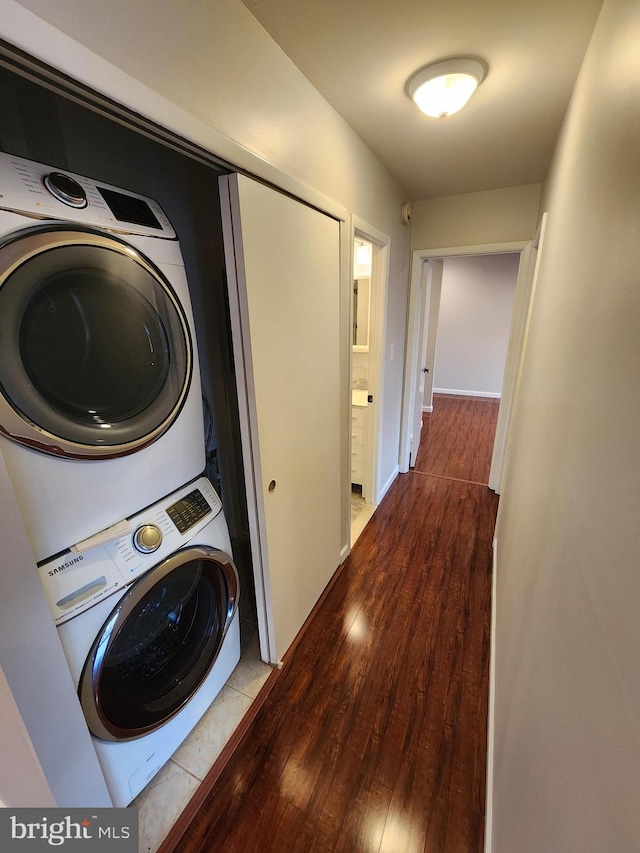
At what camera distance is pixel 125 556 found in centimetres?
97

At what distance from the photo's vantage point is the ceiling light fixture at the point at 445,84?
4.18ft

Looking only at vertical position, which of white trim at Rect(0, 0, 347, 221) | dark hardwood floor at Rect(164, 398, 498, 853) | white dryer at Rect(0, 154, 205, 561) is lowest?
dark hardwood floor at Rect(164, 398, 498, 853)

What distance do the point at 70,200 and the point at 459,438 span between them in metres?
4.29

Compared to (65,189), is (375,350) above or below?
below

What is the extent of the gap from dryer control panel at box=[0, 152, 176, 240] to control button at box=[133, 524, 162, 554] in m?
0.79

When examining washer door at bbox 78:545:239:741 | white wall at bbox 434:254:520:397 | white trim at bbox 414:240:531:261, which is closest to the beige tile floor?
washer door at bbox 78:545:239:741

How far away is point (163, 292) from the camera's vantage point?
1.02m

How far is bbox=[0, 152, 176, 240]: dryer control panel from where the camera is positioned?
2.38 feet

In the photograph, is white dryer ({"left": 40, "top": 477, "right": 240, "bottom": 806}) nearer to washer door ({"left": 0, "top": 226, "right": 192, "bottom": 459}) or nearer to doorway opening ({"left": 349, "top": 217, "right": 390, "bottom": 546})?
washer door ({"left": 0, "top": 226, "right": 192, "bottom": 459})

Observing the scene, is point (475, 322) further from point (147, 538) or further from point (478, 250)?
point (147, 538)

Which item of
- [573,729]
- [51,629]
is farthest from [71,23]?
[573,729]

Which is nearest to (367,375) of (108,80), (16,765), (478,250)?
(478,250)

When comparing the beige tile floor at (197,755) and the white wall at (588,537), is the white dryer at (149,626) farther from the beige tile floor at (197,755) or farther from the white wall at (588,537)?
the white wall at (588,537)

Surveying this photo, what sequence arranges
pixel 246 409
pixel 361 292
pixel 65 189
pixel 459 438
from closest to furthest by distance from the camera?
pixel 65 189 < pixel 246 409 < pixel 361 292 < pixel 459 438
